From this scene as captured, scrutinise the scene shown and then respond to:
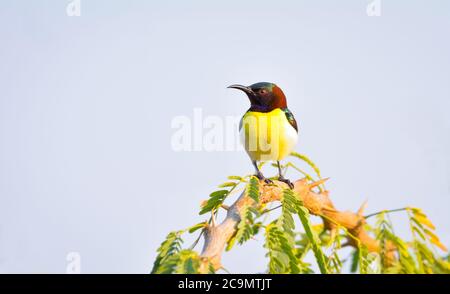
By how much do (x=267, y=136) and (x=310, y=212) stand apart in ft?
2.95

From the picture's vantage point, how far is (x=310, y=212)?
13.5 feet

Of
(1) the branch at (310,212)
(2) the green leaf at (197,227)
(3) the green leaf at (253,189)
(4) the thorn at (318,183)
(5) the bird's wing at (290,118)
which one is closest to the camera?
(1) the branch at (310,212)

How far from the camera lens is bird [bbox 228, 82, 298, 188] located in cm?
478

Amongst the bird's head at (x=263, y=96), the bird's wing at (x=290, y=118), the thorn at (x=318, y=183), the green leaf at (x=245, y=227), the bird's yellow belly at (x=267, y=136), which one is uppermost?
the bird's head at (x=263, y=96)

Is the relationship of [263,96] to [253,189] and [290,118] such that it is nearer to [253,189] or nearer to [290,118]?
[290,118]

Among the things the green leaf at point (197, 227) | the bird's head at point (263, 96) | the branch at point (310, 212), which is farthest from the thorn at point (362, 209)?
the green leaf at point (197, 227)

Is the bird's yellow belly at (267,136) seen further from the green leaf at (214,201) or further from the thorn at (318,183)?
the green leaf at (214,201)

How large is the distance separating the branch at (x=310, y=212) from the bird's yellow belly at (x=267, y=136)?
677mm

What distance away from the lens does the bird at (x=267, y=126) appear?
4781 mm

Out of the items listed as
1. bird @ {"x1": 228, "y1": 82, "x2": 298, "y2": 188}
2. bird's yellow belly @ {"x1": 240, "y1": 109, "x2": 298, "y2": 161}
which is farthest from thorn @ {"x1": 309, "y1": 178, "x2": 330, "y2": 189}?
bird's yellow belly @ {"x1": 240, "y1": 109, "x2": 298, "y2": 161}

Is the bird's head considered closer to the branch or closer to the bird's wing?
the bird's wing

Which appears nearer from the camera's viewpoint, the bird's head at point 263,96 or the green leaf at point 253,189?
the green leaf at point 253,189
